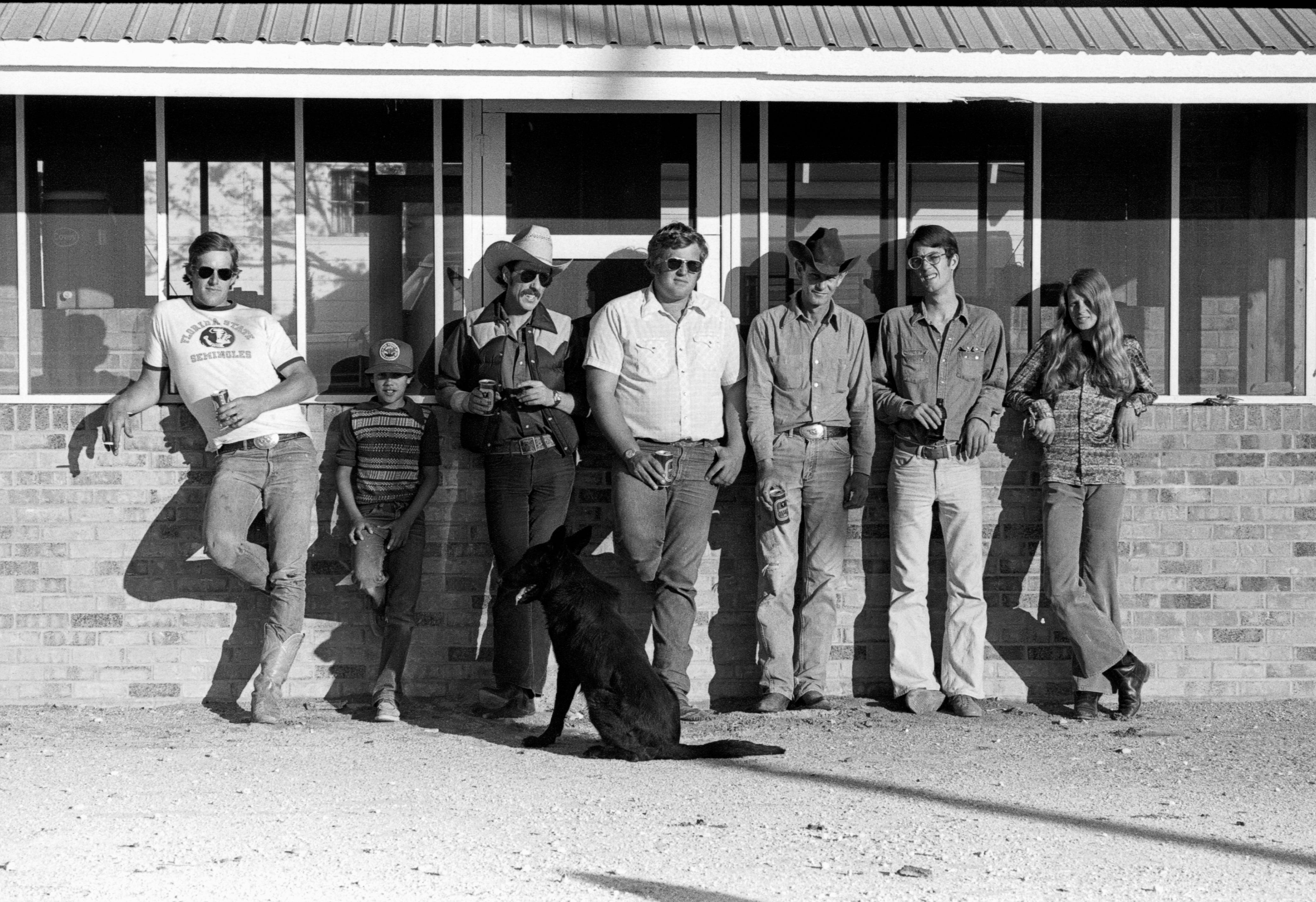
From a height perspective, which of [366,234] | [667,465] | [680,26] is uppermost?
[680,26]

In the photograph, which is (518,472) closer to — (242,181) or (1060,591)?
(242,181)

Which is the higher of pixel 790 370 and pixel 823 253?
pixel 823 253

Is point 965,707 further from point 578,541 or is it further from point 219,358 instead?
point 219,358

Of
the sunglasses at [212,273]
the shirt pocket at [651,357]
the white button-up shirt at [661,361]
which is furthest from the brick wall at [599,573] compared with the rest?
the sunglasses at [212,273]

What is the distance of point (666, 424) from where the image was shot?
704 cm

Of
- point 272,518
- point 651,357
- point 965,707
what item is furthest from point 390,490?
point 965,707

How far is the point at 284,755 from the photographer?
20.6 ft

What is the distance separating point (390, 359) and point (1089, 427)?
124 inches

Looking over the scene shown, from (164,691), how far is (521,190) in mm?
2850

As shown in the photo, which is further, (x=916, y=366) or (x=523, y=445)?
(x=916, y=366)

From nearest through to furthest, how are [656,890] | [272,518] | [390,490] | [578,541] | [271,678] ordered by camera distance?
[656,890] < [578,541] < [271,678] < [272,518] < [390,490]

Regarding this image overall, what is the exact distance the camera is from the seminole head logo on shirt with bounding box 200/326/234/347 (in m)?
6.97

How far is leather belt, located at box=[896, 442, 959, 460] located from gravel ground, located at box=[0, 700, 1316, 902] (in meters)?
1.18

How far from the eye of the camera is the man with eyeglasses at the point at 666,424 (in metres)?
6.99
